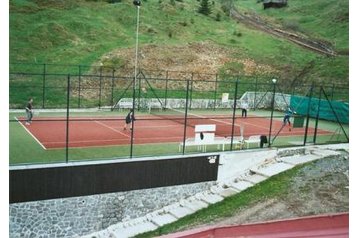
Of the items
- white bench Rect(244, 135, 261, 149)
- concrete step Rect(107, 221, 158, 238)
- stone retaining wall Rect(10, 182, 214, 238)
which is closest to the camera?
stone retaining wall Rect(10, 182, 214, 238)

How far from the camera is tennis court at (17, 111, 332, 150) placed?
17302mm

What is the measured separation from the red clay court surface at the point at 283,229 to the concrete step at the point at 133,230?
8.43 m

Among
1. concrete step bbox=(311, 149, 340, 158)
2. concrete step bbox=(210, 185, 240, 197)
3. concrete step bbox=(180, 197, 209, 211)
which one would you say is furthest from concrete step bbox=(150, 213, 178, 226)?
concrete step bbox=(311, 149, 340, 158)

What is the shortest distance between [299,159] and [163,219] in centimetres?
652

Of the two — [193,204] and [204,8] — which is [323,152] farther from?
[204,8]

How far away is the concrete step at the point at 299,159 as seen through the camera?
1663 centimetres

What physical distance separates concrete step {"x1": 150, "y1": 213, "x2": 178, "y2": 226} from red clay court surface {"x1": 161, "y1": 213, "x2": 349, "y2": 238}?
28.9 feet

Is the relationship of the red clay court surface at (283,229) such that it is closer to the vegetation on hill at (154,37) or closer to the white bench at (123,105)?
the white bench at (123,105)

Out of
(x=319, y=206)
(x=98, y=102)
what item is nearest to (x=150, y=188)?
(x=319, y=206)

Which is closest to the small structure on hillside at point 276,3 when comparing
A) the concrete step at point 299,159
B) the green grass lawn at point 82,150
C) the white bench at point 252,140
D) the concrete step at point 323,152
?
the green grass lawn at point 82,150

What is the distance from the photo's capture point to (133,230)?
513 inches

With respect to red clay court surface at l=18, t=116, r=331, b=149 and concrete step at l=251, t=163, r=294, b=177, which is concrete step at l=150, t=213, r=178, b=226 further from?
red clay court surface at l=18, t=116, r=331, b=149

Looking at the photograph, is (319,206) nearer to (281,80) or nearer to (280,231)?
(280,231)

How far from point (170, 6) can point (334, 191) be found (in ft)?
117
